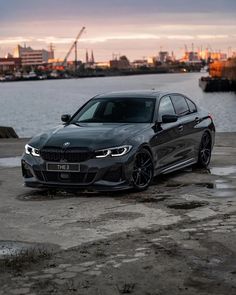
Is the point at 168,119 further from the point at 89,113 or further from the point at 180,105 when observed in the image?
the point at 89,113

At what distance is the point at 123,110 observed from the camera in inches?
402

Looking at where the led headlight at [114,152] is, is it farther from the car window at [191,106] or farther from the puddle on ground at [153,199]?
the car window at [191,106]

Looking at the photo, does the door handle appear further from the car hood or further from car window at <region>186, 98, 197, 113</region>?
the car hood

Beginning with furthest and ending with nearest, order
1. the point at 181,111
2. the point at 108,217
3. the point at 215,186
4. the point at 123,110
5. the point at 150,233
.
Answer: the point at 181,111 < the point at 123,110 < the point at 215,186 < the point at 108,217 < the point at 150,233

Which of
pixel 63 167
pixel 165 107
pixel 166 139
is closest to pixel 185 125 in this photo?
pixel 165 107

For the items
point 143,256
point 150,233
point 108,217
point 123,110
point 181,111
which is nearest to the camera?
point 143,256

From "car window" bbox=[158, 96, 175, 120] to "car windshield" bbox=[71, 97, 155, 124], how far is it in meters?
0.16

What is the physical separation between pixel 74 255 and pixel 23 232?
1171mm

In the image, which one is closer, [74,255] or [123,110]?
[74,255]

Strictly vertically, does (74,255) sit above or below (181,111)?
below

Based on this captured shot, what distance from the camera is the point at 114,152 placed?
344 inches

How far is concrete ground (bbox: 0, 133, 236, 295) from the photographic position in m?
4.97

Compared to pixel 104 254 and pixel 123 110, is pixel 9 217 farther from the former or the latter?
pixel 123 110

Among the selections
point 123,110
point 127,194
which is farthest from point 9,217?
point 123,110
